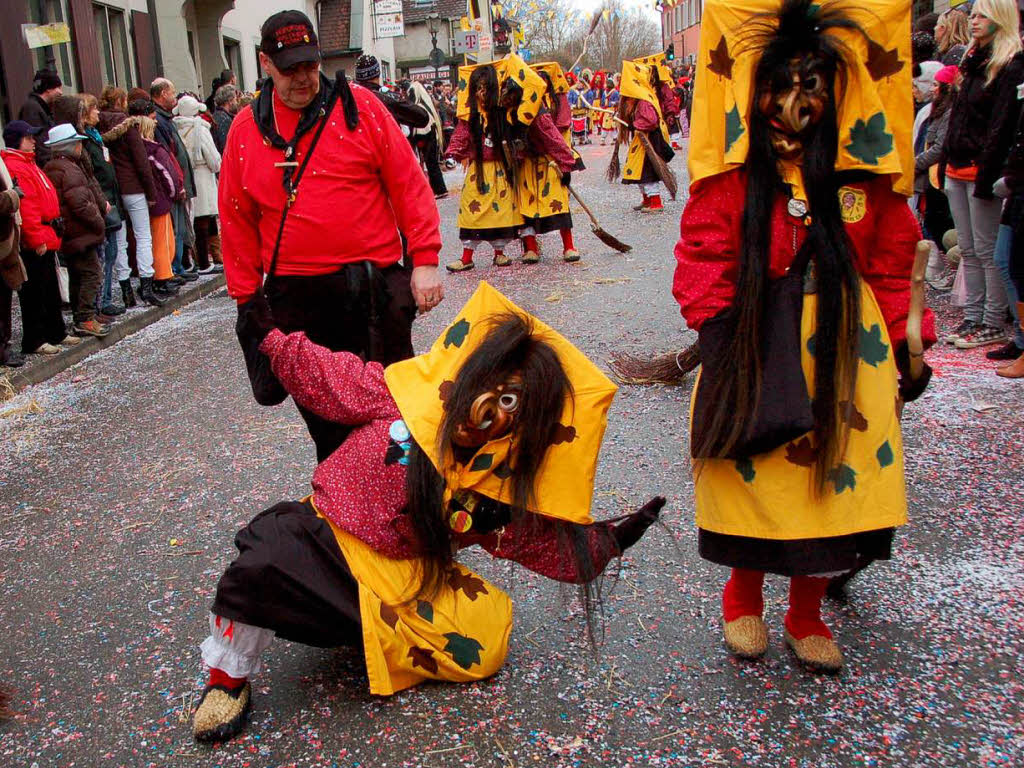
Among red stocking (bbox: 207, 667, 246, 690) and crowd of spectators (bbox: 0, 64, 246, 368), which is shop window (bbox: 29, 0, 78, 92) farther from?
red stocking (bbox: 207, 667, 246, 690)

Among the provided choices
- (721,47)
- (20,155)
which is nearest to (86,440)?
(20,155)

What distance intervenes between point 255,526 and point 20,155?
522 cm

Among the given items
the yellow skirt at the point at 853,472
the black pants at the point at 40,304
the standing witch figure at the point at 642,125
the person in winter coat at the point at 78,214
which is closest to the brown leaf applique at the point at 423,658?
the yellow skirt at the point at 853,472

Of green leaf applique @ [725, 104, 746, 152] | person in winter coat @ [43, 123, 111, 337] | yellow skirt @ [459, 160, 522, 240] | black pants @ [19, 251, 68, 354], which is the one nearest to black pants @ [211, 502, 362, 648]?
green leaf applique @ [725, 104, 746, 152]

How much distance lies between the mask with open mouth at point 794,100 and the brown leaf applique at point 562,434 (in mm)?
866

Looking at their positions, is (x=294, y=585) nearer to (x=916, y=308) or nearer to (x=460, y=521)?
(x=460, y=521)

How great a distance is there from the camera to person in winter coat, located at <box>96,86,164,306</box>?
323 inches

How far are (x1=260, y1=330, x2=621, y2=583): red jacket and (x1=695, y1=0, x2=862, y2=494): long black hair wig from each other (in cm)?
47

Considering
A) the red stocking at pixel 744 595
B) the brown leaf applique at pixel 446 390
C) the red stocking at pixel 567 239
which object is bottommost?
the red stocking at pixel 744 595

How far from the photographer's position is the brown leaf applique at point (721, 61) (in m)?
2.44

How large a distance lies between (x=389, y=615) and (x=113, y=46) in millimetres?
14215

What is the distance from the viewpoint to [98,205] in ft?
24.5

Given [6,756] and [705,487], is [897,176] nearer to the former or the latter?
[705,487]

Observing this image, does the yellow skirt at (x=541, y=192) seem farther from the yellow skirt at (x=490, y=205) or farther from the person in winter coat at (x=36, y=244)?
the person in winter coat at (x=36, y=244)
